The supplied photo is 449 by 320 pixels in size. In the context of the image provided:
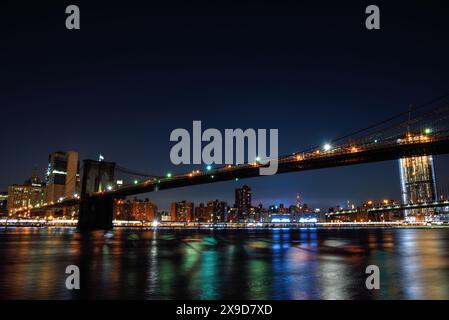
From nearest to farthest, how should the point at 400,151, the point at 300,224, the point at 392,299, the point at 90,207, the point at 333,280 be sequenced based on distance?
the point at 392,299 < the point at 333,280 < the point at 400,151 < the point at 90,207 < the point at 300,224

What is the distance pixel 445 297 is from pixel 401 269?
267 inches

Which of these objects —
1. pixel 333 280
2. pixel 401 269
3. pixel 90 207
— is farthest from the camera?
pixel 90 207

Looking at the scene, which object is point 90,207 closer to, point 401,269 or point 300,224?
point 401,269

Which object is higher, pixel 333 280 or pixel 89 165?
pixel 89 165

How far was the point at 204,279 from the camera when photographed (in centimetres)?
1448

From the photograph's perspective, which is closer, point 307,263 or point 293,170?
point 307,263

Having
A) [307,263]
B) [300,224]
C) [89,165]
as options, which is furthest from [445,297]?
[300,224]

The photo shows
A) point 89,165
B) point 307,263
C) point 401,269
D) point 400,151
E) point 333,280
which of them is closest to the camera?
point 333,280
